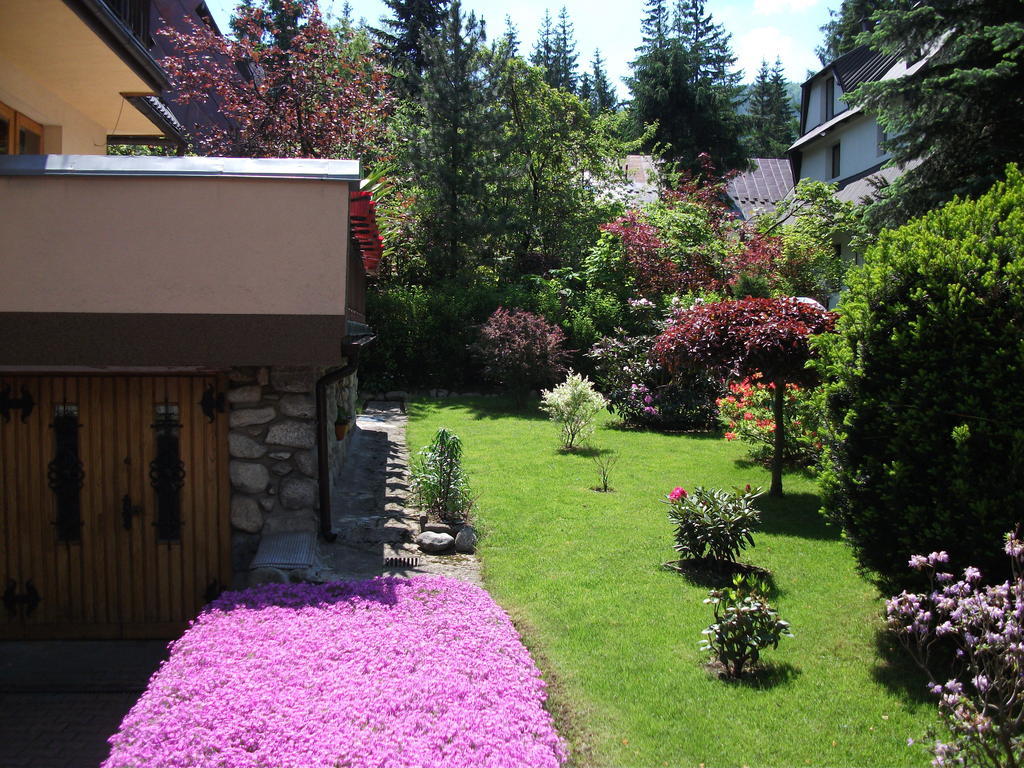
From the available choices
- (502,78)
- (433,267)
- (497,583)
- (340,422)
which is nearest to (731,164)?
(502,78)

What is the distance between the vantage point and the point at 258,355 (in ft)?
19.7

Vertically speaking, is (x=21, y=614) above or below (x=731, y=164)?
below

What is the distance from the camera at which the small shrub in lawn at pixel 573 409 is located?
1248cm

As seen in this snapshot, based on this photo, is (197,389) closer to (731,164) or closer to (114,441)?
(114,441)

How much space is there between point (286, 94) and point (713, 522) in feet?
53.8

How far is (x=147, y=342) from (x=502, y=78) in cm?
1955

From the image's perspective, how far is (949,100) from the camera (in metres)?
10.2

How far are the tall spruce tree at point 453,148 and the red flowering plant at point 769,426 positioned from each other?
11848 mm

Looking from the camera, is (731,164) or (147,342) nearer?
(147,342)

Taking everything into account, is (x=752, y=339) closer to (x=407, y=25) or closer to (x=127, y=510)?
(x=127, y=510)

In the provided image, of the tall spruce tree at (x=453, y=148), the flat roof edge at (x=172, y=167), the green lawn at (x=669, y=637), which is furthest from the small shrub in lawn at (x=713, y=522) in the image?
the tall spruce tree at (x=453, y=148)

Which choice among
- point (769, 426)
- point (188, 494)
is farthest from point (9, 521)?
point (769, 426)

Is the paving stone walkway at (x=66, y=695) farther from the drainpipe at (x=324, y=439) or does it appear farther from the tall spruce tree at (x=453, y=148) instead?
the tall spruce tree at (x=453, y=148)

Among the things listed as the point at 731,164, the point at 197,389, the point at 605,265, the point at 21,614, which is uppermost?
the point at 731,164
